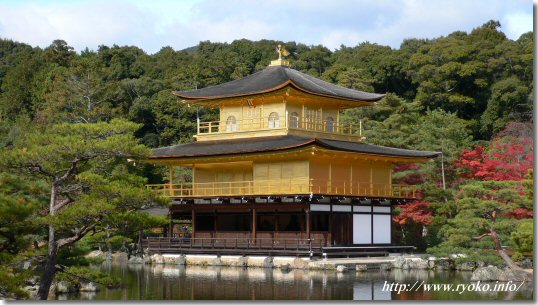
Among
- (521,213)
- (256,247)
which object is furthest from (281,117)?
(521,213)

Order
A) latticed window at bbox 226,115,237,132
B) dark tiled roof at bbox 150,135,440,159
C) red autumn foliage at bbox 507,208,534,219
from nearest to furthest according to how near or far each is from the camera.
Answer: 1. red autumn foliage at bbox 507,208,534,219
2. dark tiled roof at bbox 150,135,440,159
3. latticed window at bbox 226,115,237,132

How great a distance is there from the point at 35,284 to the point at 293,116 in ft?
64.1

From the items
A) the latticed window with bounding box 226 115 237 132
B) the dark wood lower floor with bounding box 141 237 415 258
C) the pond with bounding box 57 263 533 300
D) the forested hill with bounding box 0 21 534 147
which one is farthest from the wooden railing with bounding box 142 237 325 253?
the forested hill with bounding box 0 21 534 147

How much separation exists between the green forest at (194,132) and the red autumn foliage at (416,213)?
71 mm

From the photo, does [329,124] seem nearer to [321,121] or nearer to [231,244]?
[321,121]

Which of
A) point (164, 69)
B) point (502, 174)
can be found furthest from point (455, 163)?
point (164, 69)

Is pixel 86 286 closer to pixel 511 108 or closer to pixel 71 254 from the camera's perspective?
pixel 71 254

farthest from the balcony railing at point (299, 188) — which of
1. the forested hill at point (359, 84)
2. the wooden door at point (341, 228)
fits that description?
the forested hill at point (359, 84)

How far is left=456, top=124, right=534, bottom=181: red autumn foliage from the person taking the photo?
131 feet

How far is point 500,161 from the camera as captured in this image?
4069 centimetres

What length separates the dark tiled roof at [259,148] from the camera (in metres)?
37.6

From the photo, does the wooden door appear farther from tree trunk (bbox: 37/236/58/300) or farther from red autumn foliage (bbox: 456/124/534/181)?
tree trunk (bbox: 37/236/58/300)

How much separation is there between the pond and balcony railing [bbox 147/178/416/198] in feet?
13.3

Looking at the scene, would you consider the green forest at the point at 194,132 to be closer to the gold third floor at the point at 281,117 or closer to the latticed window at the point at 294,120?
the gold third floor at the point at 281,117
